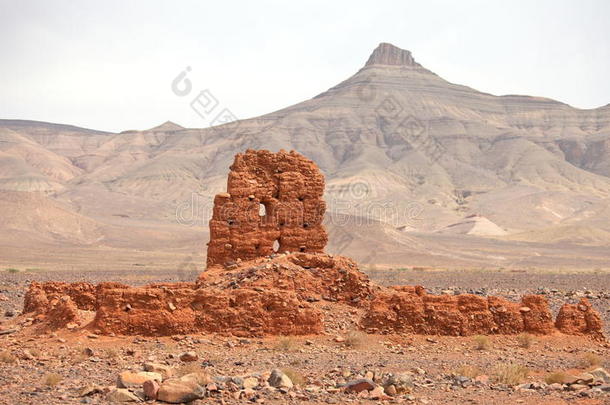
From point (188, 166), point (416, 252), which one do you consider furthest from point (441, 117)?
point (416, 252)

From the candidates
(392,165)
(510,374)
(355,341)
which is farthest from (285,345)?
(392,165)

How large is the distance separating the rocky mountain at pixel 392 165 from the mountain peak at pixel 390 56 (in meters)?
0.39

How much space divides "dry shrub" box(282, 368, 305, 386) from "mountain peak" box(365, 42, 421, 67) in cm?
18460

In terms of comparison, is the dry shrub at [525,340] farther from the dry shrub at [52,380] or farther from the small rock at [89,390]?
the dry shrub at [52,380]

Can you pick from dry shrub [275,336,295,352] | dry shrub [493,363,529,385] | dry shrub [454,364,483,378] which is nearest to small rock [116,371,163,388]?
dry shrub [275,336,295,352]

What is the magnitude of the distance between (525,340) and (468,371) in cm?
388

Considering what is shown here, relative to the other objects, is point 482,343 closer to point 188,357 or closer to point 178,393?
point 188,357

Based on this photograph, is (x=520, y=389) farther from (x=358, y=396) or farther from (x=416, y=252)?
(x=416, y=252)

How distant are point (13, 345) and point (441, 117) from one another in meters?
149

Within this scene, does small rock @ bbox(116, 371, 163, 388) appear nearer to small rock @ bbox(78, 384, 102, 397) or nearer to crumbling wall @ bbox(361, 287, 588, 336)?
small rock @ bbox(78, 384, 102, 397)

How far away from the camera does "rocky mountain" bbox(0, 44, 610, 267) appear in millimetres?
85631

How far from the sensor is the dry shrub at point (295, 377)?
10297mm

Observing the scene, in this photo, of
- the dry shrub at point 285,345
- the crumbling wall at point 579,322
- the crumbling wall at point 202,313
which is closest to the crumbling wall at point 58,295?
the crumbling wall at point 202,313

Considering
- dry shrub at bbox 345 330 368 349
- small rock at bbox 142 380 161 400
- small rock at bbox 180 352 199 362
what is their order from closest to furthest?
small rock at bbox 142 380 161 400 < small rock at bbox 180 352 199 362 < dry shrub at bbox 345 330 368 349
